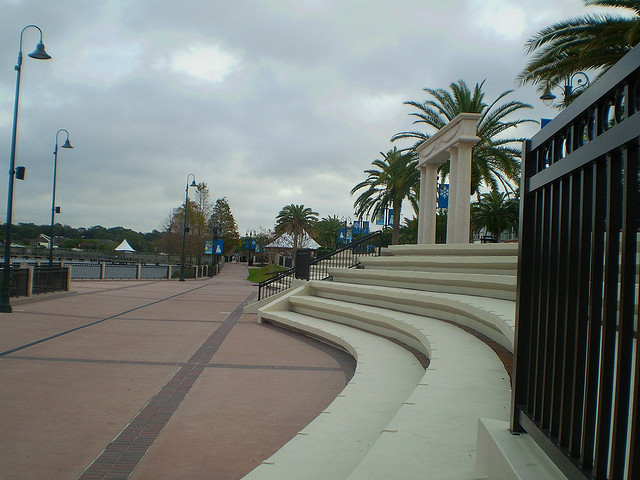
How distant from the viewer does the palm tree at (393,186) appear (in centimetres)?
2309

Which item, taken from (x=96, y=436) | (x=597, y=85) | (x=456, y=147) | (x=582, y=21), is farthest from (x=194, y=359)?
(x=582, y=21)

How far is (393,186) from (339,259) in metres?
9.76

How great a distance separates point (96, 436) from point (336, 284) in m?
8.84

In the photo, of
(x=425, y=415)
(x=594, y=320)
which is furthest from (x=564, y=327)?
(x=425, y=415)

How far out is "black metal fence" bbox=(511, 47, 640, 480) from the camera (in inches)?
61.7

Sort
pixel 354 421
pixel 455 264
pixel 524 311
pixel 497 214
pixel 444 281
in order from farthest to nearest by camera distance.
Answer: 1. pixel 497 214
2. pixel 455 264
3. pixel 444 281
4. pixel 354 421
5. pixel 524 311

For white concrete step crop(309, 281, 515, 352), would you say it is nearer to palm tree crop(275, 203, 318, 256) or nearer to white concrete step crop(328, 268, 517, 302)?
white concrete step crop(328, 268, 517, 302)

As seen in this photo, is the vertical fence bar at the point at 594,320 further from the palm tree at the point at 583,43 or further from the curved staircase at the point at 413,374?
the palm tree at the point at 583,43

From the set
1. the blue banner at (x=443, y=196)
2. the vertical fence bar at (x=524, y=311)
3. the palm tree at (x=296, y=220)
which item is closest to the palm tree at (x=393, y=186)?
the blue banner at (x=443, y=196)

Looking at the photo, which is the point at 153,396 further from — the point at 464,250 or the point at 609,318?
the point at 464,250

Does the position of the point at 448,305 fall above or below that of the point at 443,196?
below

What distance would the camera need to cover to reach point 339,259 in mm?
17078

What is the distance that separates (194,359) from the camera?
8867 millimetres

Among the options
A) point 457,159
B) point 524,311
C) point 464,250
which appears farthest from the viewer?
point 457,159
